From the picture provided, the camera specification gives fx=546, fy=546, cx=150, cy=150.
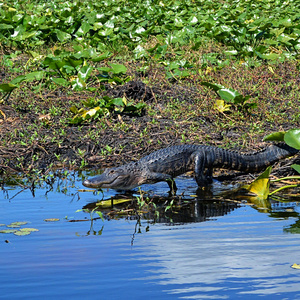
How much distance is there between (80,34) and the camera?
33.2 ft

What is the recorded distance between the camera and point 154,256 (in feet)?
10.5

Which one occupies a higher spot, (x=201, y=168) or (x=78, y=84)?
(x=78, y=84)

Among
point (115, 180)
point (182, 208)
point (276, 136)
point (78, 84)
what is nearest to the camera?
point (182, 208)

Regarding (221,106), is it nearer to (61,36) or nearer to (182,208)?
(182,208)

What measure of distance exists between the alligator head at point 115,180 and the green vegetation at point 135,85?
0.65m

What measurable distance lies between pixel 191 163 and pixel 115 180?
2.75 feet

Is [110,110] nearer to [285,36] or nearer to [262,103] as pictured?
[262,103]

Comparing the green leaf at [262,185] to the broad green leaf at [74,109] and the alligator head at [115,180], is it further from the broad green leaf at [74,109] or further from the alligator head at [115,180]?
the broad green leaf at [74,109]

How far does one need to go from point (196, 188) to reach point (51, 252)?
2.31 metres

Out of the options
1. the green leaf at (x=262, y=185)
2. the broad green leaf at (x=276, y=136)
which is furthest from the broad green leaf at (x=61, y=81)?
the green leaf at (x=262, y=185)

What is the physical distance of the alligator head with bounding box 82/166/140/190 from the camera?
5.01 metres

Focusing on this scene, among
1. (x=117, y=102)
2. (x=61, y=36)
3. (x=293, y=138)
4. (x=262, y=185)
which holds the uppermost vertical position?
(x=61, y=36)

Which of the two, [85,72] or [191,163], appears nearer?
[191,163]

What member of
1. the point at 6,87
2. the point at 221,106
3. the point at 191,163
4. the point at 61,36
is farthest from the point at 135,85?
the point at 61,36
